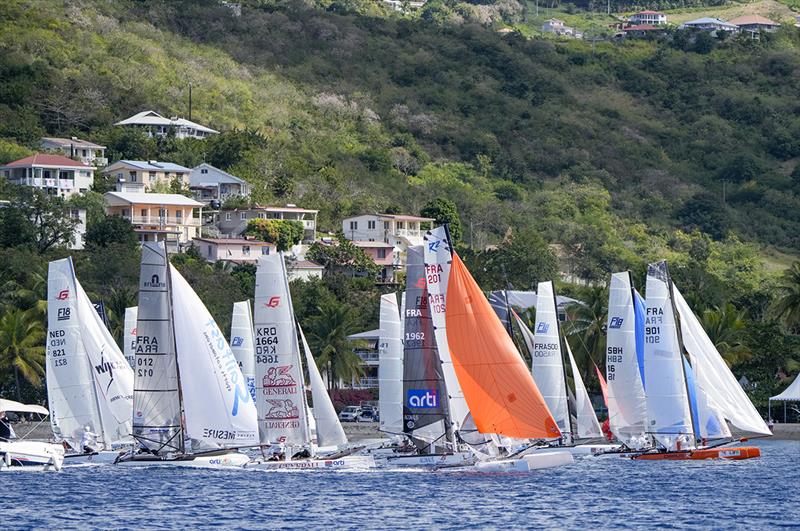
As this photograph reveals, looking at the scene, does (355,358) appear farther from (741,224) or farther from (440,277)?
(741,224)

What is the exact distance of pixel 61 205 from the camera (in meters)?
109

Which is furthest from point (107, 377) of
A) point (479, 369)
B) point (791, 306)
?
point (791, 306)

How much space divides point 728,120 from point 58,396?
14018cm

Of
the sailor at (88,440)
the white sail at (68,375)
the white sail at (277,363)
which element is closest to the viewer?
the white sail at (277,363)

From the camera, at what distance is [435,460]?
48.6m

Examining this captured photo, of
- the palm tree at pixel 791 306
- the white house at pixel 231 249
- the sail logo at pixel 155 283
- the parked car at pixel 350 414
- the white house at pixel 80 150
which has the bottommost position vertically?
the parked car at pixel 350 414

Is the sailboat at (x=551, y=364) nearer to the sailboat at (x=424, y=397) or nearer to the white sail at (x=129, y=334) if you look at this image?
the sailboat at (x=424, y=397)

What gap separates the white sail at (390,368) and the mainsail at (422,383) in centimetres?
734

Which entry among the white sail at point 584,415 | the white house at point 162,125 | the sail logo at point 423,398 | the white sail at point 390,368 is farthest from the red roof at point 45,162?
the sail logo at point 423,398

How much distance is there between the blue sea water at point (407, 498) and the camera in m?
40.5

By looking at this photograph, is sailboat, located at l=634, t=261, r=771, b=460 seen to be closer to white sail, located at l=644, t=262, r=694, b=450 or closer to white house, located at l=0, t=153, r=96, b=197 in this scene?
white sail, located at l=644, t=262, r=694, b=450

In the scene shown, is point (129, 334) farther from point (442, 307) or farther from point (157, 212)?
point (157, 212)

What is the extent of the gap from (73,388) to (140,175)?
234 feet

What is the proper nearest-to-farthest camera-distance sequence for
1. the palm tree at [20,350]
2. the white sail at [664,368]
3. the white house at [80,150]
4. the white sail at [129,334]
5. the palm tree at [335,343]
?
the white sail at [664,368], the white sail at [129,334], the palm tree at [20,350], the palm tree at [335,343], the white house at [80,150]
